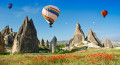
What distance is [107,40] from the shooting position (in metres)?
73.2

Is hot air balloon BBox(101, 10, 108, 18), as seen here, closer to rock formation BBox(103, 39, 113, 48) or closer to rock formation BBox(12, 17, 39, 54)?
rock formation BBox(12, 17, 39, 54)

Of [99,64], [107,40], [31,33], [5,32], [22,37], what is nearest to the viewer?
[99,64]

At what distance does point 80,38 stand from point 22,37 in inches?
1808

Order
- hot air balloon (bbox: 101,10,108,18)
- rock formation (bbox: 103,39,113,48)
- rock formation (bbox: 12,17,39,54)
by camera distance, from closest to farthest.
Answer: rock formation (bbox: 12,17,39,54)
hot air balloon (bbox: 101,10,108,18)
rock formation (bbox: 103,39,113,48)

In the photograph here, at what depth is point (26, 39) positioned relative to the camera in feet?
132

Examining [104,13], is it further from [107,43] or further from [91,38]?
[107,43]

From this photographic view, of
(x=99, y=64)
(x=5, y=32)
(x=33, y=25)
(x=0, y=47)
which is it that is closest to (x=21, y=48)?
(x=0, y=47)

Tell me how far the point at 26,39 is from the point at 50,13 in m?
13.7

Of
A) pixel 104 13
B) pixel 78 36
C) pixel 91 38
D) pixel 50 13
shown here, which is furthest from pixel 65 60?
pixel 78 36

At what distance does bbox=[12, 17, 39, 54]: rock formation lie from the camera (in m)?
38.4

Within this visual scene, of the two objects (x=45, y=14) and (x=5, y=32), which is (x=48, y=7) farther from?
(x=5, y=32)

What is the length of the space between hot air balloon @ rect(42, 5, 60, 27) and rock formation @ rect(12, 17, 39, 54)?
1126cm

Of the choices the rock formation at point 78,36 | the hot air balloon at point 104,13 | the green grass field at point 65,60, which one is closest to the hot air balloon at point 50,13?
the hot air balloon at point 104,13

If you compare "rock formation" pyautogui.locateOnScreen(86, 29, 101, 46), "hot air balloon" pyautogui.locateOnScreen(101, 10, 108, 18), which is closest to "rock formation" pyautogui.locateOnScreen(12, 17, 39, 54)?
"hot air balloon" pyautogui.locateOnScreen(101, 10, 108, 18)
